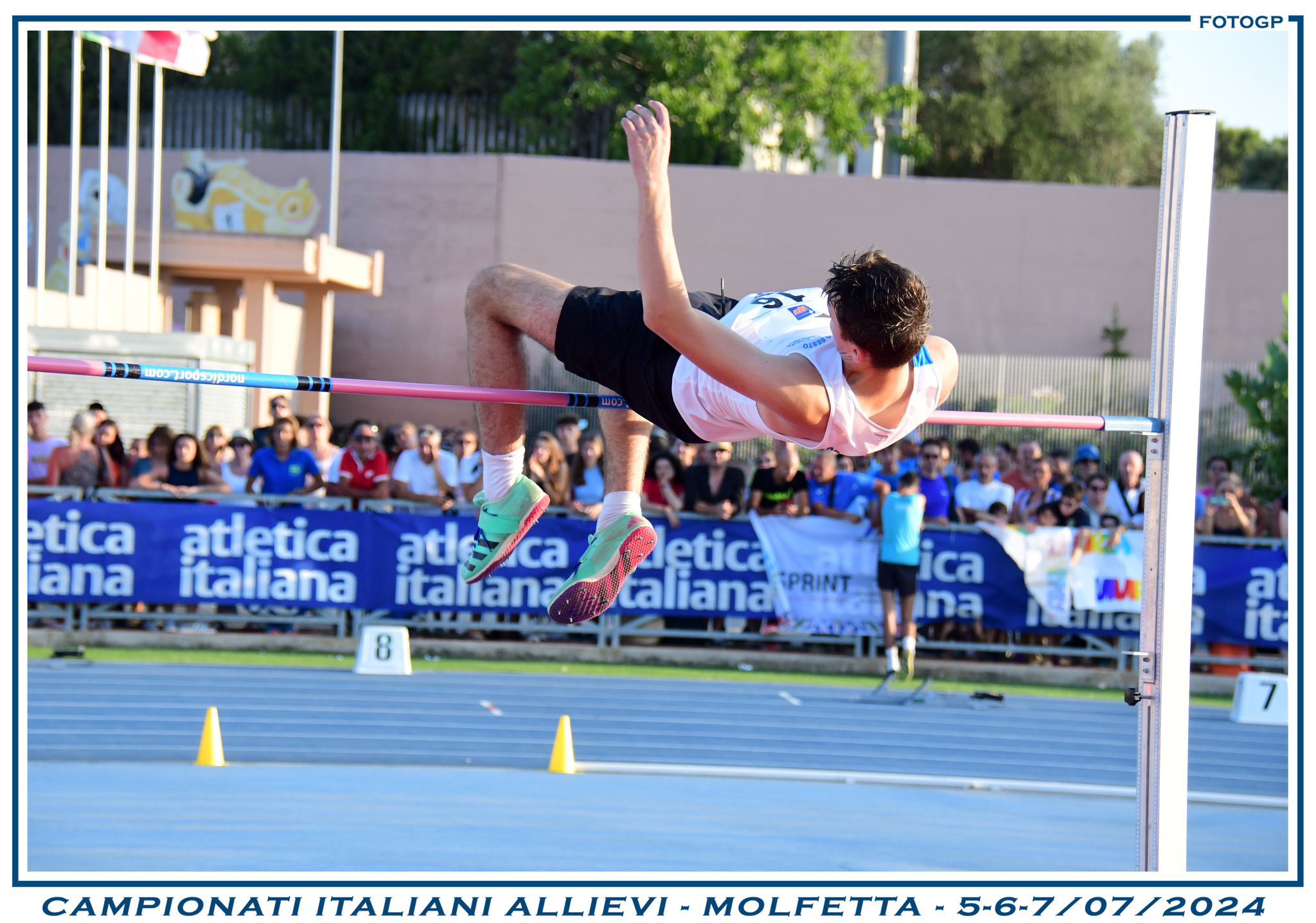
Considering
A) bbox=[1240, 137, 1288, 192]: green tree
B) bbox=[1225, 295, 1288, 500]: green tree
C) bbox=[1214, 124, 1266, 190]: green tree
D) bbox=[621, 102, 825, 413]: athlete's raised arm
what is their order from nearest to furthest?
1. bbox=[621, 102, 825, 413]: athlete's raised arm
2. bbox=[1225, 295, 1288, 500]: green tree
3. bbox=[1240, 137, 1288, 192]: green tree
4. bbox=[1214, 124, 1266, 190]: green tree

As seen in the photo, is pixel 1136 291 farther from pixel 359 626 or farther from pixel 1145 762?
pixel 1145 762

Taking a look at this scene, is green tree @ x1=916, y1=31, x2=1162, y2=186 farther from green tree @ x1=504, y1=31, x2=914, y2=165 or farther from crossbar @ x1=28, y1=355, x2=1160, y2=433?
crossbar @ x1=28, y1=355, x2=1160, y2=433

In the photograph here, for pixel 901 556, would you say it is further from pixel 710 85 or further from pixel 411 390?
pixel 710 85

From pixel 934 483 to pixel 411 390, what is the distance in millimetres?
6267

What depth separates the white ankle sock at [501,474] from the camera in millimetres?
4094

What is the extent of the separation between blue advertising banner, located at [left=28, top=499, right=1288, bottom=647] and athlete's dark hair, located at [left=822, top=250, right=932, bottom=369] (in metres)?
6.20

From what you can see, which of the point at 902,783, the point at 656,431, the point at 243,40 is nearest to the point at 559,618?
the point at 902,783

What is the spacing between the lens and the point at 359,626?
9.77 meters

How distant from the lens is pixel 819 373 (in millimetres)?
3227

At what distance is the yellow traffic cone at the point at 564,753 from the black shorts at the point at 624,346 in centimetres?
360

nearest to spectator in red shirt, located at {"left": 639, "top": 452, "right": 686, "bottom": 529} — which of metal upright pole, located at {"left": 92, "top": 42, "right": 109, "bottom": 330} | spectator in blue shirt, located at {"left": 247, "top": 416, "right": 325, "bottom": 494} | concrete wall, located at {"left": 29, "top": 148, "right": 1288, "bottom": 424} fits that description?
spectator in blue shirt, located at {"left": 247, "top": 416, "right": 325, "bottom": 494}

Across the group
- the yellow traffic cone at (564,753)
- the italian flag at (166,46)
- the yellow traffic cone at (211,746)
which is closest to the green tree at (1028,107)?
the italian flag at (166,46)

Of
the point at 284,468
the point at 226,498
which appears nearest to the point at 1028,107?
the point at 284,468

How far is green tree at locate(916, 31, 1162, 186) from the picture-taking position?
85.1 ft
